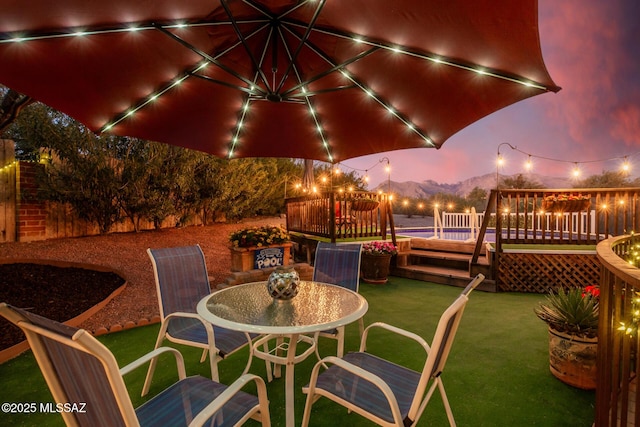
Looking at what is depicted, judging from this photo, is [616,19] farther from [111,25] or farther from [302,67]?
[111,25]

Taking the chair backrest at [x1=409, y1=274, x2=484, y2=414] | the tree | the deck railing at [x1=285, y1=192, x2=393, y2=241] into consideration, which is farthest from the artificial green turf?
the deck railing at [x1=285, y1=192, x2=393, y2=241]

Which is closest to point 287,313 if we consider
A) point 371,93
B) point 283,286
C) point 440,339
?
point 283,286

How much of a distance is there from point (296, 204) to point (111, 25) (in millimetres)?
6601

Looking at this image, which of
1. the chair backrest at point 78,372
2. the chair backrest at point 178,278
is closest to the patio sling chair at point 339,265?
the chair backrest at point 178,278

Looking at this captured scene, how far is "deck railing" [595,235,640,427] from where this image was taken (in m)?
1.42

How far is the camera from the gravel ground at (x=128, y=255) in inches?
167

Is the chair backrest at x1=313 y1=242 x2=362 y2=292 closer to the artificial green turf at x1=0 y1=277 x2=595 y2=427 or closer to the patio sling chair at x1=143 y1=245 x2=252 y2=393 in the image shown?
the artificial green turf at x1=0 y1=277 x2=595 y2=427

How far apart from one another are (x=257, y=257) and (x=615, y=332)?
4869 millimetres

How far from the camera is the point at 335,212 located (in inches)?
283

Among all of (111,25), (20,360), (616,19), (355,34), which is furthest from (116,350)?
(616,19)

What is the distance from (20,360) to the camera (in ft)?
10.1

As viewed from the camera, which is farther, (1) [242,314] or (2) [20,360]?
(2) [20,360]

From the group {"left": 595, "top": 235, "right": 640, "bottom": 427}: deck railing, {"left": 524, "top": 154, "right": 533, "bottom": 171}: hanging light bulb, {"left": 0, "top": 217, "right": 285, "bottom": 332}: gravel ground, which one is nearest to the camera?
{"left": 595, "top": 235, "right": 640, "bottom": 427}: deck railing

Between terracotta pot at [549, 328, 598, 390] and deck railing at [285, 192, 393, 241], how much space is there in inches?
176
